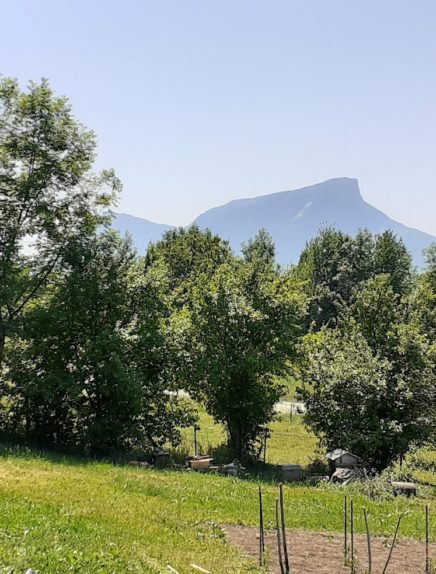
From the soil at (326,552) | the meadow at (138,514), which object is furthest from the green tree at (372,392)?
the soil at (326,552)

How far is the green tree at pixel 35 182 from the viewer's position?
2400cm

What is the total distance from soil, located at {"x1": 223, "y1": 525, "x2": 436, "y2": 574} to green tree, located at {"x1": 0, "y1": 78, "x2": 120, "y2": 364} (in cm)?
1513

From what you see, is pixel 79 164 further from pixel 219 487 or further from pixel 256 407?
pixel 219 487

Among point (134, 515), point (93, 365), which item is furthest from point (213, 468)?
point (134, 515)

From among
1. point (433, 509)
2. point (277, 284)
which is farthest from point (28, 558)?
point (277, 284)

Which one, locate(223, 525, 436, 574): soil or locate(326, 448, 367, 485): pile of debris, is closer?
locate(223, 525, 436, 574): soil

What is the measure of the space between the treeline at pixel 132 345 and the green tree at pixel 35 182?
0.20 feet

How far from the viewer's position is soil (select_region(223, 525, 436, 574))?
36.7 feet

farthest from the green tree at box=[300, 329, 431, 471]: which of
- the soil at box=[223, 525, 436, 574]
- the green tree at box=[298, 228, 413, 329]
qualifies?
the green tree at box=[298, 228, 413, 329]

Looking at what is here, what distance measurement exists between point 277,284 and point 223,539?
15.0 m

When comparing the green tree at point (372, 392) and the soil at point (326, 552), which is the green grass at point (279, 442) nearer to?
the green tree at point (372, 392)

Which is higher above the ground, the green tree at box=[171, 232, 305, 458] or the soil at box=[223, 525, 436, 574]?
the green tree at box=[171, 232, 305, 458]

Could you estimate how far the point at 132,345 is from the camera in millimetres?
24109

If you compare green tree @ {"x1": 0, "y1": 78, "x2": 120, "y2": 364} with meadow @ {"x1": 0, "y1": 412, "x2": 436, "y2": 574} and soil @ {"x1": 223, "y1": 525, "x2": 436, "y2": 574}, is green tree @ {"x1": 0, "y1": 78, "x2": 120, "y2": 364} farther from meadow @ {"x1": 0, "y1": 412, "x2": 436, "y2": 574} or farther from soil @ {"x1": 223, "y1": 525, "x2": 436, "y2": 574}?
soil @ {"x1": 223, "y1": 525, "x2": 436, "y2": 574}
